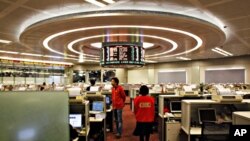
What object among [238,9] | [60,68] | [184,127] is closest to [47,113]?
[184,127]

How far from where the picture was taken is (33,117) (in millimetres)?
1713

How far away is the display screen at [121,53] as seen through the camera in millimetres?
9102

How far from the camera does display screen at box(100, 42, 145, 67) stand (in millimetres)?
9102

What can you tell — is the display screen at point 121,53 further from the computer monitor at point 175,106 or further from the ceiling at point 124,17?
the computer monitor at point 175,106

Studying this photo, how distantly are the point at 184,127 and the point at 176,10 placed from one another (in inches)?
99.5

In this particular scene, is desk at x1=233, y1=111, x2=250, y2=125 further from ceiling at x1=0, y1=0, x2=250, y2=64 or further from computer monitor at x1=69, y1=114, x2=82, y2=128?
ceiling at x1=0, y1=0, x2=250, y2=64

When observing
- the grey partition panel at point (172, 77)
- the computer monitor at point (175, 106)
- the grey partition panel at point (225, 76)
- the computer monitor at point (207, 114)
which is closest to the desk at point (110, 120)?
the computer monitor at point (175, 106)

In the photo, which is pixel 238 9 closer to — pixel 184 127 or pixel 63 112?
pixel 184 127

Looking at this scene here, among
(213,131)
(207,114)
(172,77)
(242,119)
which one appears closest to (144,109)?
(207,114)

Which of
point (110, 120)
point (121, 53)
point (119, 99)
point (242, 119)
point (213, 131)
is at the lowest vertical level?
point (110, 120)

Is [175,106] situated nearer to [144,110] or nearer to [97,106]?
[144,110]

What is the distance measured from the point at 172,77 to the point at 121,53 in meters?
12.6

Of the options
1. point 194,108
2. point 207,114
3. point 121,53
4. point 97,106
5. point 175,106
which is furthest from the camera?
point 121,53

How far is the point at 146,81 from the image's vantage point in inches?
899
